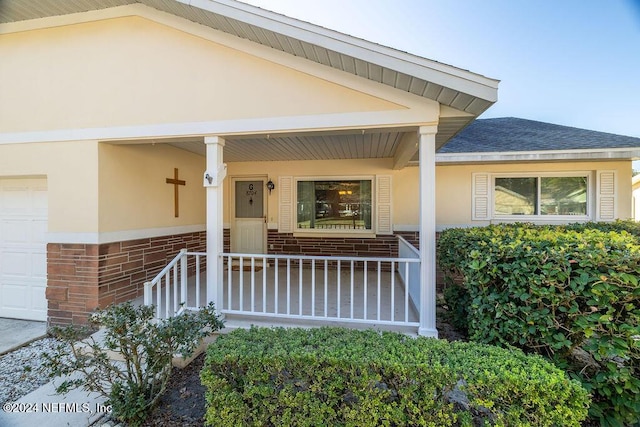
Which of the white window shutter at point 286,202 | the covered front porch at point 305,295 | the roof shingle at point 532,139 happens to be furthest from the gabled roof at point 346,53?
the white window shutter at point 286,202

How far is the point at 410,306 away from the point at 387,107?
292 centimetres

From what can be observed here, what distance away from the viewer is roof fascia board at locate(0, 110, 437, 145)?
3508 mm

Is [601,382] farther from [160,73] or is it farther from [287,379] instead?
[160,73]

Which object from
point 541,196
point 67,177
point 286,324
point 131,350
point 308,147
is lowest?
point 286,324

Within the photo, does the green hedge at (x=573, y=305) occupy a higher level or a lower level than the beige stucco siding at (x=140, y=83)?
lower

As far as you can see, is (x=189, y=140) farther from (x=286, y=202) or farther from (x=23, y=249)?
(x=23, y=249)

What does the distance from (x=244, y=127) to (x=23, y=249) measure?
4333 millimetres

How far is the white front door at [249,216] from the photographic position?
7.43m

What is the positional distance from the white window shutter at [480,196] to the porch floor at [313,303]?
89.8 inches

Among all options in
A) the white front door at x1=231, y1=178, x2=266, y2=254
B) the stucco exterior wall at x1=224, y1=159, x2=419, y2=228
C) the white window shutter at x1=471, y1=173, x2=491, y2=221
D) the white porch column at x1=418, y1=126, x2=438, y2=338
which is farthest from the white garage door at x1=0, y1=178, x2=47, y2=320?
the white window shutter at x1=471, y1=173, x2=491, y2=221

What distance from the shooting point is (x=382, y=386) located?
8.11 ft

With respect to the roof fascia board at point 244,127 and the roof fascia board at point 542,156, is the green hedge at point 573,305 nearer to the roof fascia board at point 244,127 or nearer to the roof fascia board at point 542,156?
the roof fascia board at point 244,127

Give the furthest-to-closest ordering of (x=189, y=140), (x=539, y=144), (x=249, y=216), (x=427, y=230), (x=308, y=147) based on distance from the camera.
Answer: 1. (x=249, y=216)
2. (x=539, y=144)
3. (x=308, y=147)
4. (x=189, y=140)
5. (x=427, y=230)

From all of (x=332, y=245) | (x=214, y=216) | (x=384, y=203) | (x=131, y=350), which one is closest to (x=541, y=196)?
(x=384, y=203)
